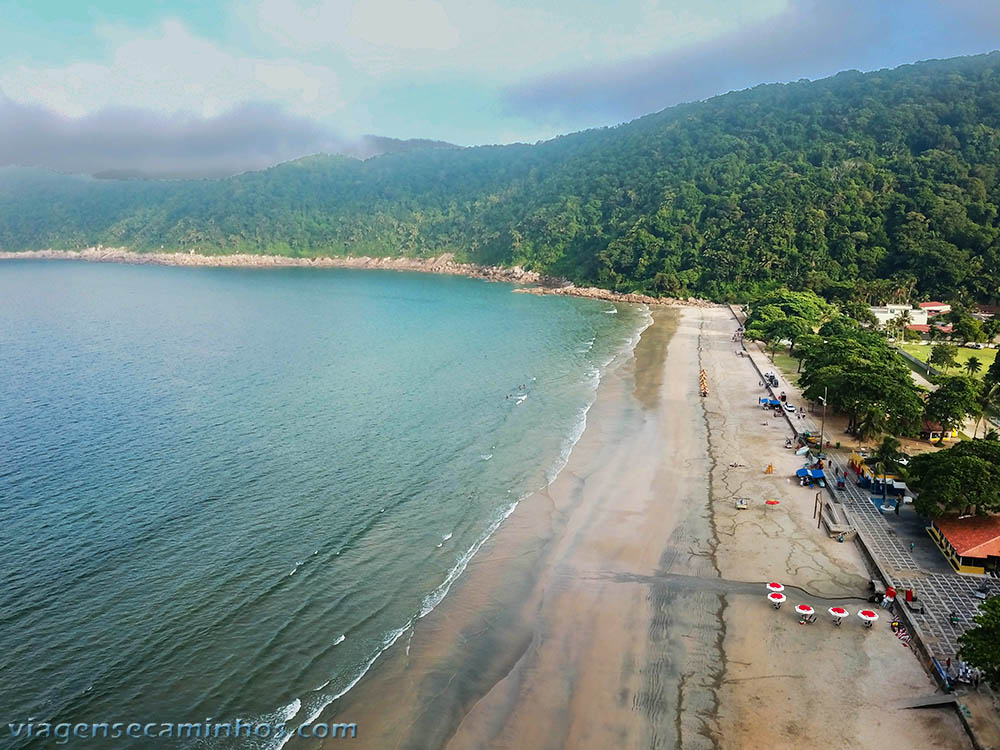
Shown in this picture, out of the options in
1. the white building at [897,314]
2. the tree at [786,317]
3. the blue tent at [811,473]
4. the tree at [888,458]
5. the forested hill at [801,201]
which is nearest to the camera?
the tree at [888,458]

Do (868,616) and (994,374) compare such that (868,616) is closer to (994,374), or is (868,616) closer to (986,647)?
(986,647)

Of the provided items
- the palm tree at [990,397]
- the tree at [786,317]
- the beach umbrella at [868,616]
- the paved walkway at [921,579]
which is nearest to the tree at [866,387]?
the palm tree at [990,397]

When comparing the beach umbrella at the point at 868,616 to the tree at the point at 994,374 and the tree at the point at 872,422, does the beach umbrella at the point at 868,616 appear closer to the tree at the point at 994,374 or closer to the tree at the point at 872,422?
the tree at the point at 872,422

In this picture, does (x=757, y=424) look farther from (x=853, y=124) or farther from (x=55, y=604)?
(x=853, y=124)

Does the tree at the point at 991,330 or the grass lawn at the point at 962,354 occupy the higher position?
the tree at the point at 991,330

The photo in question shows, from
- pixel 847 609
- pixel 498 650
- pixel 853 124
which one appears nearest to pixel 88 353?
pixel 498 650

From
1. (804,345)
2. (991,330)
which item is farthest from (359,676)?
(991,330)
